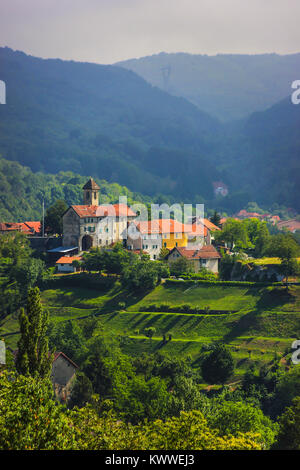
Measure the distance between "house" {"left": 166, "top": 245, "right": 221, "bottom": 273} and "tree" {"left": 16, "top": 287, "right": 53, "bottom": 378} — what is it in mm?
34099

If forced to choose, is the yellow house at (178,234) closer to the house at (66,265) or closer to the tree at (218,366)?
the house at (66,265)

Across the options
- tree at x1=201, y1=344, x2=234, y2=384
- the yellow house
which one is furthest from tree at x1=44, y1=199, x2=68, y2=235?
tree at x1=201, y1=344, x2=234, y2=384

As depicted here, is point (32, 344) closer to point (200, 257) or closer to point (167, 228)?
point (200, 257)

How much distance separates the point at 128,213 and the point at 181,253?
16.3 meters

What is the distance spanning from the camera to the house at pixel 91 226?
263 feet

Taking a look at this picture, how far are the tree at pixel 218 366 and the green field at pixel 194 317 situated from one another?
5.59ft

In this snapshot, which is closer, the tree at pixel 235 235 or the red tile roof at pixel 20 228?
the tree at pixel 235 235

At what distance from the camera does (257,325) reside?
190ft

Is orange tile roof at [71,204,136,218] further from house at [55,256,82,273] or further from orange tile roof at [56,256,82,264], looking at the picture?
house at [55,256,82,273]

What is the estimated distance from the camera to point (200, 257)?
73.8m

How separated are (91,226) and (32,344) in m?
41.6

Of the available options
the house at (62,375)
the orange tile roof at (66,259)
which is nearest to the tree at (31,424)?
the house at (62,375)

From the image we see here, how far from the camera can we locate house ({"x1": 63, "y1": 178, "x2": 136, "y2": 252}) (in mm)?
80250
